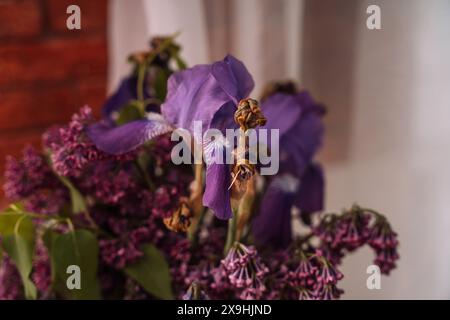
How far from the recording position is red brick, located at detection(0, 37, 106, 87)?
864 millimetres

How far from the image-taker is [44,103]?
3.02 ft

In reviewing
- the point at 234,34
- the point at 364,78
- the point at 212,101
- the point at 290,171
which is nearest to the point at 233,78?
the point at 212,101

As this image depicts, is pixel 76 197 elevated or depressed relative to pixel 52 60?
depressed

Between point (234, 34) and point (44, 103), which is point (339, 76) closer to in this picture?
point (234, 34)

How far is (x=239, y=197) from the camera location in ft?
1.56

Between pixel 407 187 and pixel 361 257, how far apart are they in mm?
151

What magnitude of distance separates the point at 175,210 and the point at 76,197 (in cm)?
13

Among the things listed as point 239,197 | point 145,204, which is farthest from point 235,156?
point 145,204

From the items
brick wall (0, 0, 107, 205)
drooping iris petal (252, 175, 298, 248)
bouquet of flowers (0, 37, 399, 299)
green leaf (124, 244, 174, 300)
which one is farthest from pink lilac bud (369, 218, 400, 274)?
brick wall (0, 0, 107, 205)

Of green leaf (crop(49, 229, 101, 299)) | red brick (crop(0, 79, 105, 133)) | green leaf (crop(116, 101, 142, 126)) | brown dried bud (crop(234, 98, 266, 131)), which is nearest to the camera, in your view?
brown dried bud (crop(234, 98, 266, 131))

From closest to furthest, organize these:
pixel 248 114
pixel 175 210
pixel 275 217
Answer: pixel 248 114, pixel 175 210, pixel 275 217

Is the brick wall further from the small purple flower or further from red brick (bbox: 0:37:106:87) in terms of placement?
the small purple flower
